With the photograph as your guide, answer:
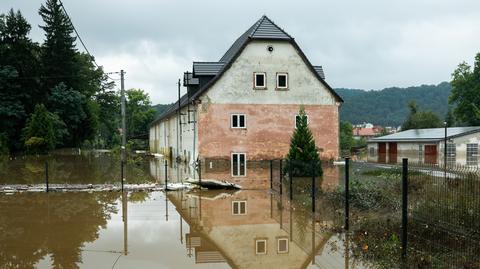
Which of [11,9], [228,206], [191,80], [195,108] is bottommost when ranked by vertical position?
[228,206]

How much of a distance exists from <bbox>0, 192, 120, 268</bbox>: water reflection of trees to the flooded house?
43.6 ft

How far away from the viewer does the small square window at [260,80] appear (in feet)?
99.2

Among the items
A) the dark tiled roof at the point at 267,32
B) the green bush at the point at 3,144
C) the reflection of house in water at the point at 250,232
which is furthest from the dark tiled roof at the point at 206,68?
the green bush at the point at 3,144

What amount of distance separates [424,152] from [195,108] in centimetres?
1785

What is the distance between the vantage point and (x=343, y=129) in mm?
73938

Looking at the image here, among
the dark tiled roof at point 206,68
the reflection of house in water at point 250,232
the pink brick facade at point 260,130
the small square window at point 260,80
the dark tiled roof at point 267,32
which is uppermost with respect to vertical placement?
the dark tiled roof at point 267,32

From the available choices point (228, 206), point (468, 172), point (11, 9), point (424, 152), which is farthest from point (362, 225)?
point (11, 9)

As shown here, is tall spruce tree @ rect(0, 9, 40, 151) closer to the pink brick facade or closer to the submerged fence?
the pink brick facade

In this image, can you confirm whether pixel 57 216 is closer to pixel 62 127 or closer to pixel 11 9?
pixel 62 127

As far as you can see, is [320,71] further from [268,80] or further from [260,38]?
[260,38]

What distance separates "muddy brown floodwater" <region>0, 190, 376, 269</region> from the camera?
809 centimetres

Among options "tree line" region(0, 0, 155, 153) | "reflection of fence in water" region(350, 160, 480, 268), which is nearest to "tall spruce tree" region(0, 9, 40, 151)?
"tree line" region(0, 0, 155, 153)

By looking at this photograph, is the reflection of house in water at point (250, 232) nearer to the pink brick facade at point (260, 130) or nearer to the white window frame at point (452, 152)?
the pink brick facade at point (260, 130)

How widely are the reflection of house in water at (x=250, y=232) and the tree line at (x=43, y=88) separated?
1333 inches
